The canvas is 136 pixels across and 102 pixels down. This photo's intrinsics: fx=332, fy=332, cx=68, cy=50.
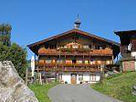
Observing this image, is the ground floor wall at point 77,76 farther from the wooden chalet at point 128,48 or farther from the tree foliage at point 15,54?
the wooden chalet at point 128,48

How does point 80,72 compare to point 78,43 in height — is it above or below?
below

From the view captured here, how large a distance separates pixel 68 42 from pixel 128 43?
36.5 feet

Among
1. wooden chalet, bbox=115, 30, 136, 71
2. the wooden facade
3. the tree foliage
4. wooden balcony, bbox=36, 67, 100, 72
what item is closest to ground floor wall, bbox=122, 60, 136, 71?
wooden chalet, bbox=115, 30, 136, 71

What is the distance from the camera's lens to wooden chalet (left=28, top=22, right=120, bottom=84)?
1933 inches

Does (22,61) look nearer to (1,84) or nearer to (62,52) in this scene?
(62,52)

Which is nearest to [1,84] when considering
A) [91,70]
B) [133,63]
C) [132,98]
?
[132,98]

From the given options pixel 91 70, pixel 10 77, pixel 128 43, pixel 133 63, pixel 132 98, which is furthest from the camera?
pixel 91 70

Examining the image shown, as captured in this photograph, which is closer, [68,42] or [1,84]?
[1,84]

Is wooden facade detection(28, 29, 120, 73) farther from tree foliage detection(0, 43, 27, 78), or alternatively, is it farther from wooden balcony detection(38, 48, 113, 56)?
tree foliage detection(0, 43, 27, 78)

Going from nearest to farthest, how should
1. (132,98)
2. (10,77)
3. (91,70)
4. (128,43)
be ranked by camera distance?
(10,77)
(132,98)
(128,43)
(91,70)

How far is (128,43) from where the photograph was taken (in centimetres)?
4328

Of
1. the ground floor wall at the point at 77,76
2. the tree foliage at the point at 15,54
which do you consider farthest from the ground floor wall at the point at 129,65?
the tree foliage at the point at 15,54

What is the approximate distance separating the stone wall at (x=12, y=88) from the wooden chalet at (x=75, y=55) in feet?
132

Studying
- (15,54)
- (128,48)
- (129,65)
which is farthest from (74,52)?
(129,65)
